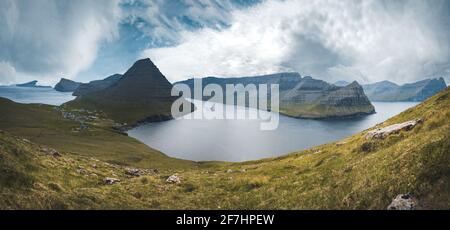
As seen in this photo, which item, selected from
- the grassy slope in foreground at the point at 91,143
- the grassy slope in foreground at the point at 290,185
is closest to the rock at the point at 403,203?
the grassy slope in foreground at the point at 290,185

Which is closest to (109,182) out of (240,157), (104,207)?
(104,207)

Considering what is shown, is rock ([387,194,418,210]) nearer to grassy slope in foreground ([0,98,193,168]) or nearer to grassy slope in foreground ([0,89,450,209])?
grassy slope in foreground ([0,89,450,209])

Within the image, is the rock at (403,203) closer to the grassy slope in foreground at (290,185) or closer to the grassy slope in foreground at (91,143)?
the grassy slope in foreground at (290,185)

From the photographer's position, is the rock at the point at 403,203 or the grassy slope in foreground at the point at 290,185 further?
the grassy slope in foreground at the point at 290,185

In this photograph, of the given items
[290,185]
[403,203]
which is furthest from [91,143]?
[403,203]

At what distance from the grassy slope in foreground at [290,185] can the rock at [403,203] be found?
1.54 ft

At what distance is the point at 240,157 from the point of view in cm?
15138

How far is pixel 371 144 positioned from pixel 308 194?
1470 cm

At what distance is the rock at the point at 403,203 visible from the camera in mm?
19191

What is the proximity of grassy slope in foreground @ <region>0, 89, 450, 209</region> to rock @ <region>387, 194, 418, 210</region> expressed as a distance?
47cm

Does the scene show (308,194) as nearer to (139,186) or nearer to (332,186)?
(332,186)

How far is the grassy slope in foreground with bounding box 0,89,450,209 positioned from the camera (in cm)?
2170

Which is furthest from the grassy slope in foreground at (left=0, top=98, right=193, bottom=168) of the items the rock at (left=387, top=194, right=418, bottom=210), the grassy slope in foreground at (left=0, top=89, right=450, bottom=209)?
the rock at (left=387, top=194, right=418, bottom=210)
